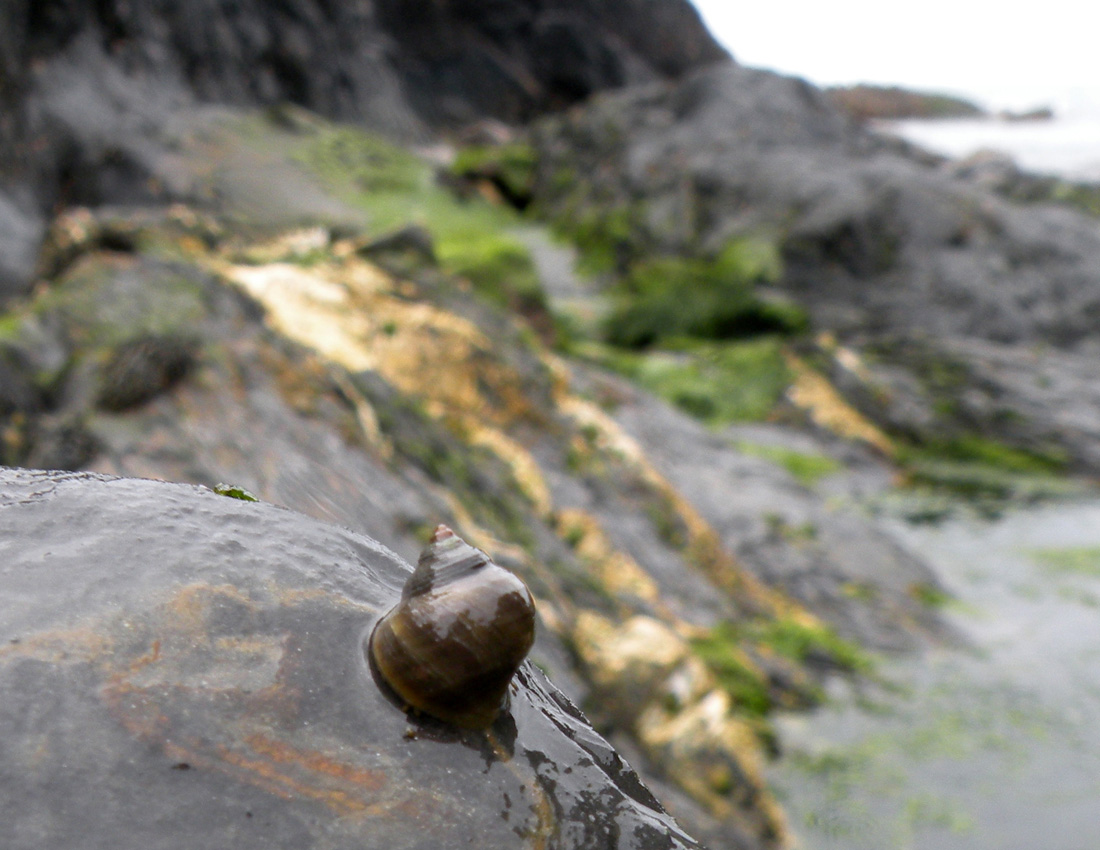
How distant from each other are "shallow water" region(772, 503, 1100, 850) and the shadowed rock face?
10.8ft

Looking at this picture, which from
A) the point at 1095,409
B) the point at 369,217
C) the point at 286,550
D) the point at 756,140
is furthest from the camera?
the point at 756,140

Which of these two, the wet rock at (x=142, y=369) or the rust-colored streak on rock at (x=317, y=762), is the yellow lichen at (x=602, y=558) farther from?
the rust-colored streak on rock at (x=317, y=762)

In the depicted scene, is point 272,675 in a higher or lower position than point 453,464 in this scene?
higher

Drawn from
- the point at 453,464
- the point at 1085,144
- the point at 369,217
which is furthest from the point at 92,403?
the point at 1085,144

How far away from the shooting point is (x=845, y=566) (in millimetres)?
6559

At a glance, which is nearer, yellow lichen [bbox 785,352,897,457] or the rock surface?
yellow lichen [bbox 785,352,897,457]

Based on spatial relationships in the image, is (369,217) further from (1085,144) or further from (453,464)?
(1085,144)

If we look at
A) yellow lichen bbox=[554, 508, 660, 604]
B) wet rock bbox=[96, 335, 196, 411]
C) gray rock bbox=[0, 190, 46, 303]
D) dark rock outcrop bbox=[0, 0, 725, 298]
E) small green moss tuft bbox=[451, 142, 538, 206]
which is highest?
dark rock outcrop bbox=[0, 0, 725, 298]

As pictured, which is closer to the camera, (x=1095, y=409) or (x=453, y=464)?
(x=453, y=464)

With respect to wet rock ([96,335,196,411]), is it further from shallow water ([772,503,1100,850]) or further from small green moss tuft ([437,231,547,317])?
small green moss tuft ([437,231,547,317])

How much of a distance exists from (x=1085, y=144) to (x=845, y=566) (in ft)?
131

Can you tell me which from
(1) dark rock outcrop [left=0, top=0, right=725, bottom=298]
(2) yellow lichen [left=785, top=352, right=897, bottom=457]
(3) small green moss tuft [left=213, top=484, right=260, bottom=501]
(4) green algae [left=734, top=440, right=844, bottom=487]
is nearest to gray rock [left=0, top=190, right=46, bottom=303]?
(1) dark rock outcrop [left=0, top=0, right=725, bottom=298]

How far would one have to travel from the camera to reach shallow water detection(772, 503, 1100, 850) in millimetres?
4227

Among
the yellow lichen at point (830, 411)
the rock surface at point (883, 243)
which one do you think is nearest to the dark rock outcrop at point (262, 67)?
the rock surface at point (883, 243)
